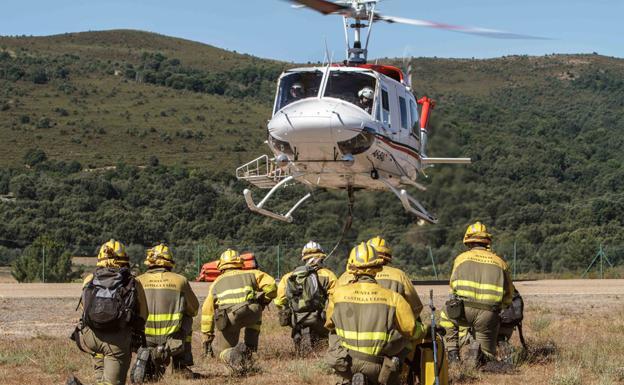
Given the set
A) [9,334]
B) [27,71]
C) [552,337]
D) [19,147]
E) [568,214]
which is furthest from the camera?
[27,71]

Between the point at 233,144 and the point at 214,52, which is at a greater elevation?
the point at 214,52

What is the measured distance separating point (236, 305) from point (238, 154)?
6146 centimetres

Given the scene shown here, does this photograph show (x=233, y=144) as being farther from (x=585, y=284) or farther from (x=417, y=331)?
(x=417, y=331)

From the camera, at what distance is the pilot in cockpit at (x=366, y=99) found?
837 inches

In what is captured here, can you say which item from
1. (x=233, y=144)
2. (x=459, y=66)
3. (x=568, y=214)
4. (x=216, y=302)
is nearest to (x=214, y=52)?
(x=459, y=66)

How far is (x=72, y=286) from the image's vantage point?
30.2 m

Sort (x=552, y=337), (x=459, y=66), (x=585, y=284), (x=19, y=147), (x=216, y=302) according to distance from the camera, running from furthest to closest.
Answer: (x=459, y=66), (x=19, y=147), (x=585, y=284), (x=552, y=337), (x=216, y=302)

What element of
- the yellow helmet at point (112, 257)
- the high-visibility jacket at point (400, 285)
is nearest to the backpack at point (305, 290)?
the high-visibility jacket at point (400, 285)

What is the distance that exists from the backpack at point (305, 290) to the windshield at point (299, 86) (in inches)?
290

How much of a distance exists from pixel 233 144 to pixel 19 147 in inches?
572

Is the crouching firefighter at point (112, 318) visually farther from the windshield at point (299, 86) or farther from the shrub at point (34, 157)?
the shrub at point (34, 157)

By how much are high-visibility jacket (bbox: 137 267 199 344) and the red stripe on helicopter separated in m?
9.64

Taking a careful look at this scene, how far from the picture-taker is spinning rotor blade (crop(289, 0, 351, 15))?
67.5 ft

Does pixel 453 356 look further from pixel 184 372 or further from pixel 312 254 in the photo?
pixel 184 372
